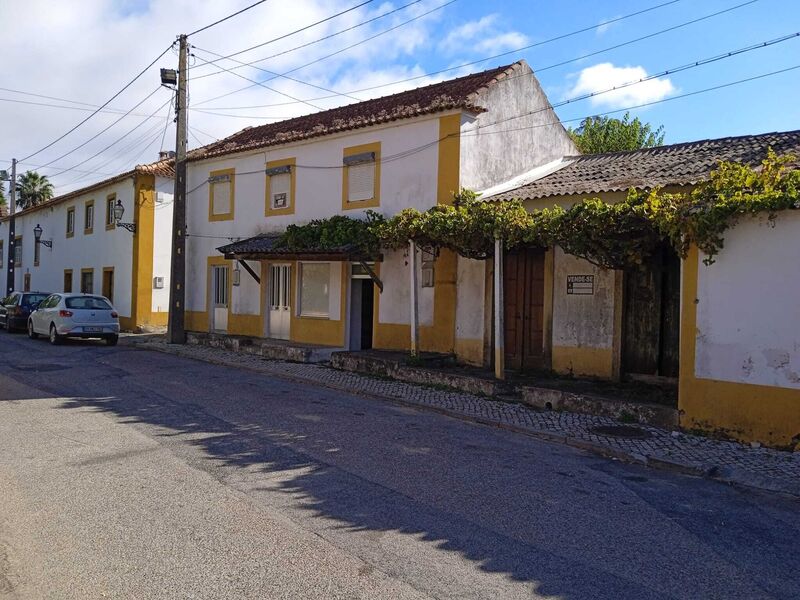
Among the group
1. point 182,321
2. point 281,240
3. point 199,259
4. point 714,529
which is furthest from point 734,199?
point 199,259

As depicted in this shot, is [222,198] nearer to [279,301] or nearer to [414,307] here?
[279,301]

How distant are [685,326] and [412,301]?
18.6 ft

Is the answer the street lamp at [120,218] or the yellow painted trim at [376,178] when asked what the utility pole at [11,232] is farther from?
the yellow painted trim at [376,178]

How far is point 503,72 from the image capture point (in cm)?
1559

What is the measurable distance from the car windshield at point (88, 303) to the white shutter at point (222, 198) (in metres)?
4.13

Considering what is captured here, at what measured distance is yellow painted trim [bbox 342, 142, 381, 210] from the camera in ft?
50.9

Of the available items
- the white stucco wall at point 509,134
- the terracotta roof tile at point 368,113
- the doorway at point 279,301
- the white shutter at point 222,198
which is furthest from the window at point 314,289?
the white stucco wall at point 509,134

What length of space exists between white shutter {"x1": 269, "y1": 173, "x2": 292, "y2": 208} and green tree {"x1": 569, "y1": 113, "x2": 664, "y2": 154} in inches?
609

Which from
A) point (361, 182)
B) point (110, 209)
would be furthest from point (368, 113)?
point (110, 209)

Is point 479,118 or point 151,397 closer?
point 151,397

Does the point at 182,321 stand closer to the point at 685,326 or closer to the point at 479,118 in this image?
the point at 479,118

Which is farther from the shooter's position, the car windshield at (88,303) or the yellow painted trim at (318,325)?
the car windshield at (88,303)

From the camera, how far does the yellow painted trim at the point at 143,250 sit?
74.0 feet

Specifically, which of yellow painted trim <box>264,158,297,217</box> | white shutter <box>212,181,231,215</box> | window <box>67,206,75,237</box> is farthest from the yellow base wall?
window <box>67,206,75,237</box>
